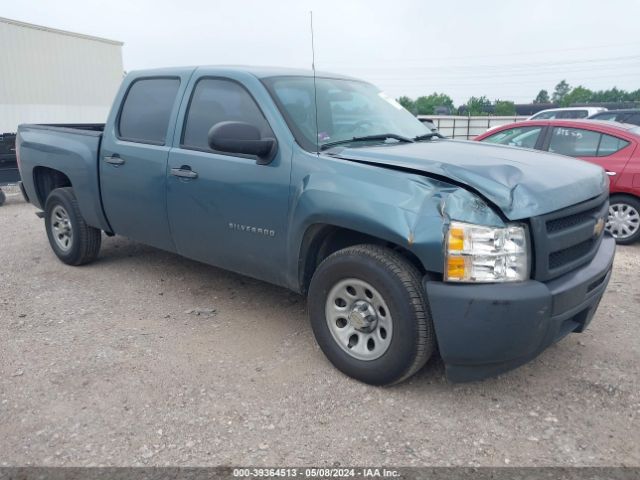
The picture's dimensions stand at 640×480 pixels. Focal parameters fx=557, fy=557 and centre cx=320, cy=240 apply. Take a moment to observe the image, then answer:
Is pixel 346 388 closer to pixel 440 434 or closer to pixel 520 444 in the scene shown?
pixel 440 434

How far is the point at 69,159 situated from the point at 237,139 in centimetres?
256

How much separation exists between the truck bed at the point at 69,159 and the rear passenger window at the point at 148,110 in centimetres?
39

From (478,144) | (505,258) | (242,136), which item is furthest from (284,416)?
(478,144)

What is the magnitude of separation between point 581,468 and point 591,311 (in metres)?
1.03

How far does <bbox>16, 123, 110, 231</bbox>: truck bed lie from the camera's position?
501 centimetres

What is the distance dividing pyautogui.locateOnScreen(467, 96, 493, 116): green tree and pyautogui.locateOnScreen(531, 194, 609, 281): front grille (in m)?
44.6

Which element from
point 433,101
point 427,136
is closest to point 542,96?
point 433,101

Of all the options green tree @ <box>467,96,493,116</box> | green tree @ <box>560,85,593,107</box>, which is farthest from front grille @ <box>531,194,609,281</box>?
green tree @ <box>560,85,593,107</box>

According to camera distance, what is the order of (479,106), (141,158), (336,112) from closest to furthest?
(336,112)
(141,158)
(479,106)

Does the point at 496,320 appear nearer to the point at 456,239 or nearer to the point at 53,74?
the point at 456,239

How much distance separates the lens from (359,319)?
322 centimetres

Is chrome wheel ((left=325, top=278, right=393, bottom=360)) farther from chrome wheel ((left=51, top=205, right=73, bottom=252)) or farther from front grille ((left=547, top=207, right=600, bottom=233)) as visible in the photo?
chrome wheel ((left=51, top=205, right=73, bottom=252))

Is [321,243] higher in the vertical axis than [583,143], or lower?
lower

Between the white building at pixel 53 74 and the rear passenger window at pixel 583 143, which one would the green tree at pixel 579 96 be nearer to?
the white building at pixel 53 74
